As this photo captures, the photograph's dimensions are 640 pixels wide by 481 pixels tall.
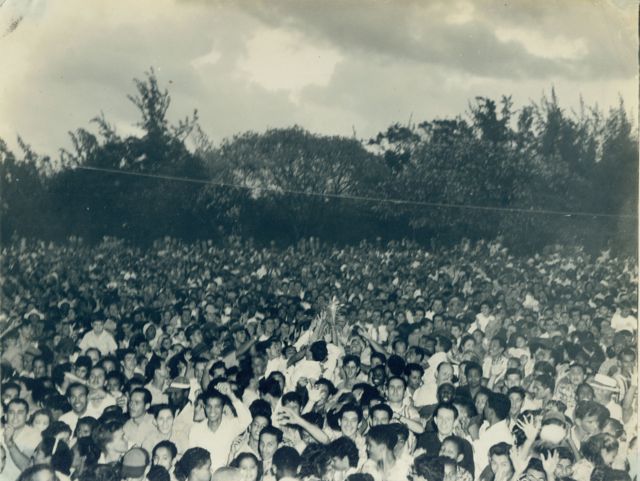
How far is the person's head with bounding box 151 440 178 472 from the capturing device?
175 inches

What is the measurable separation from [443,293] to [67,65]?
3.67 metres

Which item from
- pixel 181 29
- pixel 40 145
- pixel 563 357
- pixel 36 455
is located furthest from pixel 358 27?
pixel 36 455

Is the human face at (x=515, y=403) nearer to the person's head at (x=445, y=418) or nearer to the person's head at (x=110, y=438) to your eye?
the person's head at (x=445, y=418)

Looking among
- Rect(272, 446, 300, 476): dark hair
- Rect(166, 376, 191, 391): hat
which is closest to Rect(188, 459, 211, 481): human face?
Rect(272, 446, 300, 476): dark hair

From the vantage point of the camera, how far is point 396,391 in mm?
5242

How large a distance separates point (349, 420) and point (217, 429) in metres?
0.93

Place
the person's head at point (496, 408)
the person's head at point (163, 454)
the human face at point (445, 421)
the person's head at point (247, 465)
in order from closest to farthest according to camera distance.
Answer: the person's head at point (247, 465) < the person's head at point (163, 454) < the human face at point (445, 421) < the person's head at point (496, 408)

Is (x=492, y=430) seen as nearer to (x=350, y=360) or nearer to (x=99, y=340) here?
(x=350, y=360)

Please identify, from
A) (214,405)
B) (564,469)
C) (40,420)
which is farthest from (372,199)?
(40,420)

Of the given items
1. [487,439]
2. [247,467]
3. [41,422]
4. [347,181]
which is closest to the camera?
[247,467]

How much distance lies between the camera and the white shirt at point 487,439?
15.9ft

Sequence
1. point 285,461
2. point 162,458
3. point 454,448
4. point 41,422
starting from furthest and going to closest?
point 41,422 → point 285,461 → point 454,448 → point 162,458

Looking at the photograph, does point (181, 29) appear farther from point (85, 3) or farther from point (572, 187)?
point (572, 187)

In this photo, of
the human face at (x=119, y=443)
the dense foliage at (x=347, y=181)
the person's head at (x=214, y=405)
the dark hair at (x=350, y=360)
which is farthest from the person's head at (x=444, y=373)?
the human face at (x=119, y=443)
